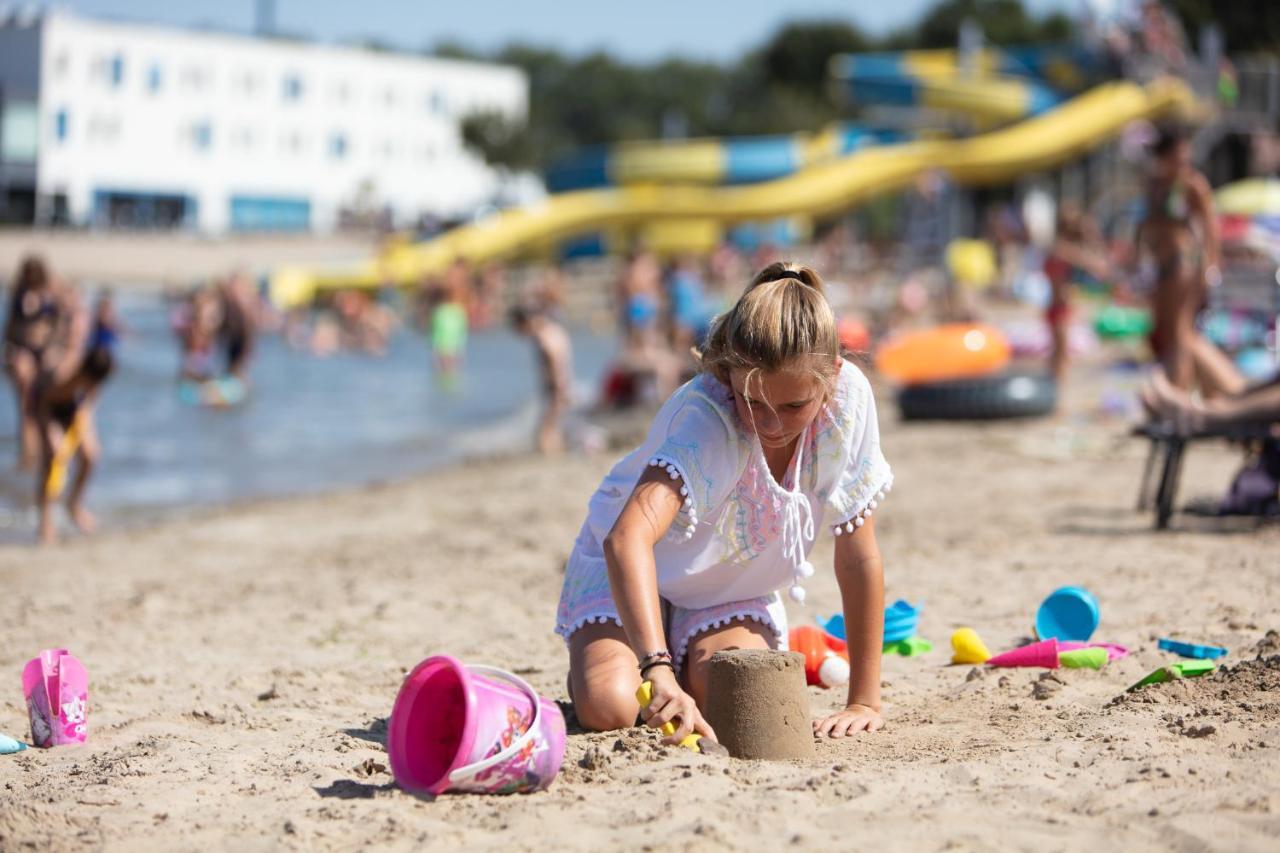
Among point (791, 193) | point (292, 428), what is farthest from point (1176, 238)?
point (791, 193)

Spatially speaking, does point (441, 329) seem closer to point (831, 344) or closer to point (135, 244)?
point (831, 344)

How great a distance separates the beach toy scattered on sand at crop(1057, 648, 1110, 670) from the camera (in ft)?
13.4

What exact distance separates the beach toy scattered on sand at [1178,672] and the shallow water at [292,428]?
7468 millimetres

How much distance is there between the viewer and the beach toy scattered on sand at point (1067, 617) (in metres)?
4.35

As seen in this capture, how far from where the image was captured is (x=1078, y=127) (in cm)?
2845

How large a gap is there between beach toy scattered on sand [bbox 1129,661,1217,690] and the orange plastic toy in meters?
9.41

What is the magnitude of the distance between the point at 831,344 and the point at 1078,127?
89.5ft

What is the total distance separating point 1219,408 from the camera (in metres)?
5.85

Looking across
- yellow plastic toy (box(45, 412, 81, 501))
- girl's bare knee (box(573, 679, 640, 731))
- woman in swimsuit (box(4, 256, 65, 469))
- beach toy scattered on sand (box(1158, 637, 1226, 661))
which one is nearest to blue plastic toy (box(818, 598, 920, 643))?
beach toy scattered on sand (box(1158, 637, 1226, 661))

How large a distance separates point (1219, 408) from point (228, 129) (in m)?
67.8

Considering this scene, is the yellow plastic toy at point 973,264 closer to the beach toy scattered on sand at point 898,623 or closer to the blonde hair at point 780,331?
the beach toy scattered on sand at point 898,623

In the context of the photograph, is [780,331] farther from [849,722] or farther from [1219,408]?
[1219,408]

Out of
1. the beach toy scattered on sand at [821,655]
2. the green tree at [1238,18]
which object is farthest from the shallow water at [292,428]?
the green tree at [1238,18]

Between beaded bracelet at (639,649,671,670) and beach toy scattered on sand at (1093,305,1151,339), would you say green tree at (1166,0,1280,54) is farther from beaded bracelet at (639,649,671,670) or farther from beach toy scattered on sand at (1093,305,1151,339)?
beaded bracelet at (639,649,671,670)
